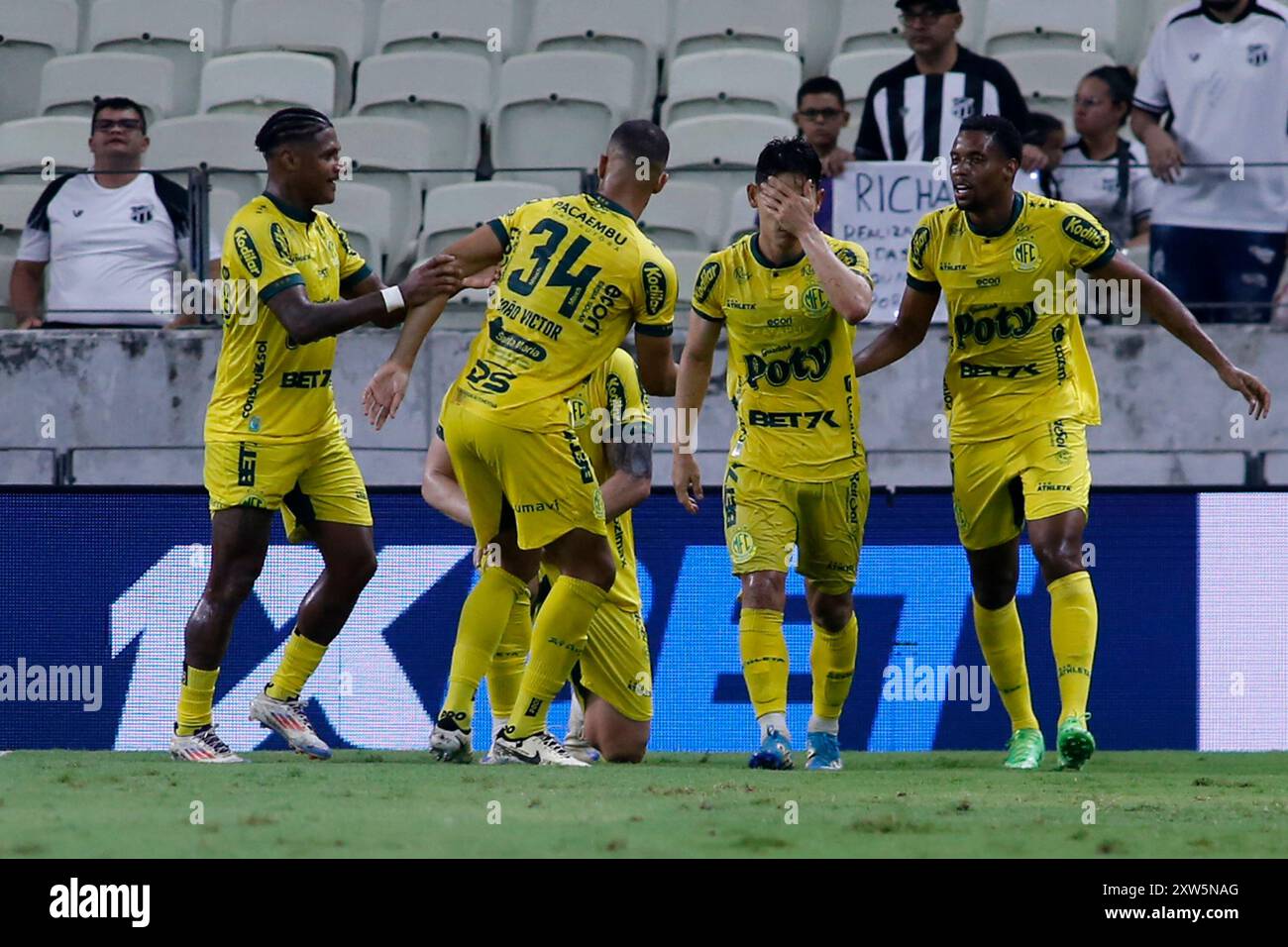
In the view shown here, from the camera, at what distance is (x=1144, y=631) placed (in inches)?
376

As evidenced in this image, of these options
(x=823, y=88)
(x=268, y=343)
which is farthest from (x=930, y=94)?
(x=268, y=343)

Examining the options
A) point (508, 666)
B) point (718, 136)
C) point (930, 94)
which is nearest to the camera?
point (508, 666)

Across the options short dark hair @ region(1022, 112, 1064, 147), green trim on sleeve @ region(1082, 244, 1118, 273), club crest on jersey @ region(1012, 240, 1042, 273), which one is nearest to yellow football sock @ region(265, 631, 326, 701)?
club crest on jersey @ region(1012, 240, 1042, 273)

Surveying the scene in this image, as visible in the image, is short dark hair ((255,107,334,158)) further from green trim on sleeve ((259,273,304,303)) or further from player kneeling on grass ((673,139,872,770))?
player kneeling on grass ((673,139,872,770))

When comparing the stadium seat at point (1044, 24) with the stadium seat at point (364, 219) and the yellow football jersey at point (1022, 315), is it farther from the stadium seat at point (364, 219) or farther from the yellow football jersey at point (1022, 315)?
the yellow football jersey at point (1022, 315)

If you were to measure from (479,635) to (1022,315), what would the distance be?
244cm

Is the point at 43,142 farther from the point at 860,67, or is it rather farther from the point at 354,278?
the point at 354,278

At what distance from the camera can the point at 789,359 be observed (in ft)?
25.6

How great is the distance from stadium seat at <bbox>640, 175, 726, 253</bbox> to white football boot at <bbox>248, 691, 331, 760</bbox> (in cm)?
466

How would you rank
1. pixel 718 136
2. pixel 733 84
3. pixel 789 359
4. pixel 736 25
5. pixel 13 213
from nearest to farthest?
pixel 789 359
pixel 13 213
pixel 718 136
pixel 733 84
pixel 736 25

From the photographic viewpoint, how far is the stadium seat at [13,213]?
11852mm

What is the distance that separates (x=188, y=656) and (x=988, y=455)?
3170 millimetres

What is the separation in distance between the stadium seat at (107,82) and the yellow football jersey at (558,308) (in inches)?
291

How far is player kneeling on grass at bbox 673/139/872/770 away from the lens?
764 centimetres
